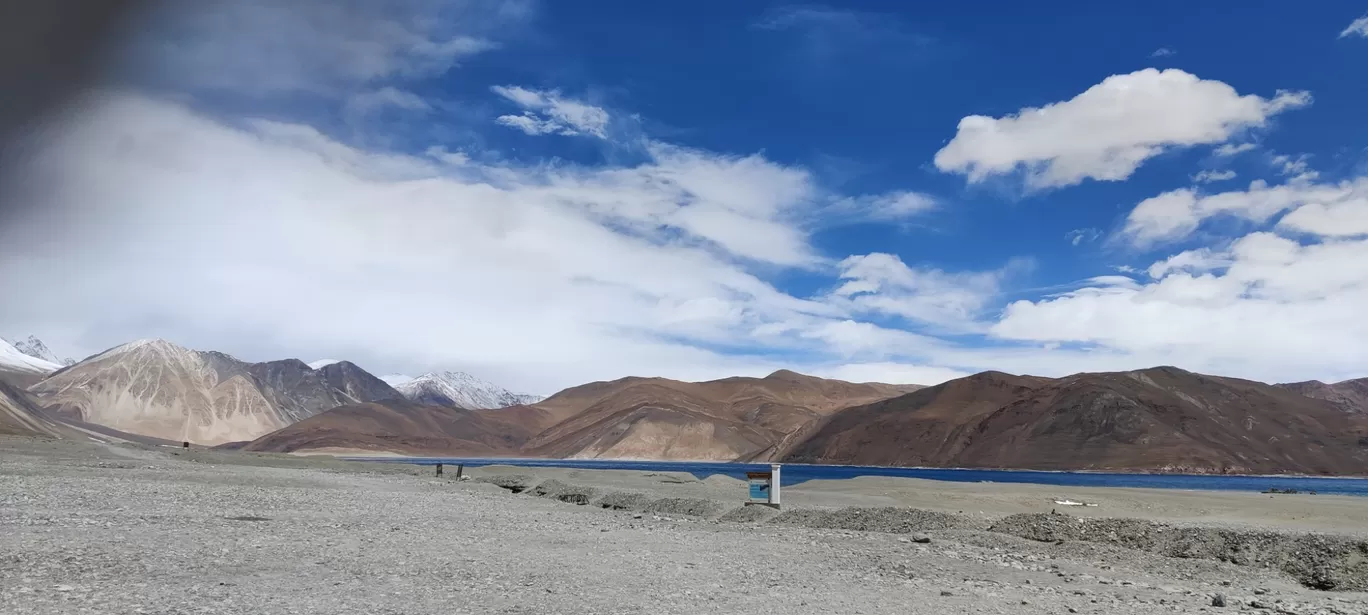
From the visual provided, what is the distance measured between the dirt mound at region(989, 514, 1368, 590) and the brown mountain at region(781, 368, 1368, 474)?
488ft

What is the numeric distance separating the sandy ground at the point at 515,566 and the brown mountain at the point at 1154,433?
15526 cm

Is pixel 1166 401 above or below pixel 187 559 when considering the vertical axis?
above

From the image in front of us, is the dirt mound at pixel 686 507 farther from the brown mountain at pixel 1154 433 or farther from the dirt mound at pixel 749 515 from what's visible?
the brown mountain at pixel 1154 433

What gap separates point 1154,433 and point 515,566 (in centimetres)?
17634

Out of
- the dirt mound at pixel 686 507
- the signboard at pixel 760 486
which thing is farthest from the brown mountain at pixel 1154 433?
the dirt mound at pixel 686 507

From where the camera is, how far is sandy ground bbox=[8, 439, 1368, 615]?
9.22 meters

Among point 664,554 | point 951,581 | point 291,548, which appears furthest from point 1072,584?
point 291,548

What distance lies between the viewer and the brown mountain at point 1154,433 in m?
160

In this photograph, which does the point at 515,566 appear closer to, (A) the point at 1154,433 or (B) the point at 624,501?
(B) the point at 624,501

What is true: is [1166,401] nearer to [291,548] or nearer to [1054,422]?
[1054,422]

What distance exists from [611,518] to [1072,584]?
12.1 m

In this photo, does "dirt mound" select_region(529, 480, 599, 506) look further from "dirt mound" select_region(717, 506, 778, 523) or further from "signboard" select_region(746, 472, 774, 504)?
"dirt mound" select_region(717, 506, 778, 523)

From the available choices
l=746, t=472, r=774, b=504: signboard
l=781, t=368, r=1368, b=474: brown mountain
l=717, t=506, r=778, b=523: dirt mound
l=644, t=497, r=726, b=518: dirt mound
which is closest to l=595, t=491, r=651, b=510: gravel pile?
l=644, t=497, r=726, b=518: dirt mound

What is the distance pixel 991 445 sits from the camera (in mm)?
184250
